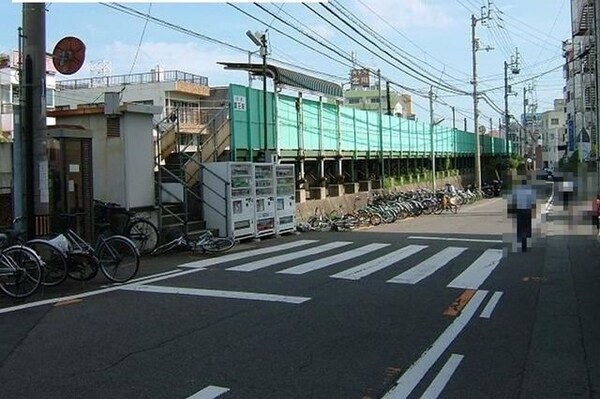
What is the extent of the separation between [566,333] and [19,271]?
737 cm

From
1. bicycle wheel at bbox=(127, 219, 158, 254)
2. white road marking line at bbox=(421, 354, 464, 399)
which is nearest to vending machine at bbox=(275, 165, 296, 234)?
bicycle wheel at bbox=(127, 219, 158, 254)

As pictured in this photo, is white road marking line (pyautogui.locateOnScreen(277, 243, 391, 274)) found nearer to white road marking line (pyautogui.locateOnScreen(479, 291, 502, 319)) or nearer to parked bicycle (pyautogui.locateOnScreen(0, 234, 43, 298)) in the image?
white road marking line (pyautogui.locateOnScreen(479, 291, 502, 319))

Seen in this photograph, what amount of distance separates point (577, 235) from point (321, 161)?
11048 mm

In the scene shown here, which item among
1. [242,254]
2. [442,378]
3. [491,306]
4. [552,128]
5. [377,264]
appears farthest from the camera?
[552,128]

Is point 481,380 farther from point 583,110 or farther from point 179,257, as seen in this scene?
point 583,110

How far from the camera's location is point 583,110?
5581 cm

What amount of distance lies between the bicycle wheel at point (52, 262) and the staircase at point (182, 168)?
527cm

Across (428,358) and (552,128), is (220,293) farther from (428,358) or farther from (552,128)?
(552,128)

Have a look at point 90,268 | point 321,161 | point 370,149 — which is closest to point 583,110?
point 370,149

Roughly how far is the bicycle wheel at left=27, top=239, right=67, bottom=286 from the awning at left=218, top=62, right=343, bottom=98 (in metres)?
13.3

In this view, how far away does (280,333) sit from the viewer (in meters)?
7.16

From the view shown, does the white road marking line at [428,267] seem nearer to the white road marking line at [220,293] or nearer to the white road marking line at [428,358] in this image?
the white road marking line at [428,358]

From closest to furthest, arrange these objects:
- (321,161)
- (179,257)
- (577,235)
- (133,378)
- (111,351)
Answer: (133,378) < (111,351) < (179,257) < (577,235) < (321,161)

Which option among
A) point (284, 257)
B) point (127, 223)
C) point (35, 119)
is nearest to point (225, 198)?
point (127, 223)
